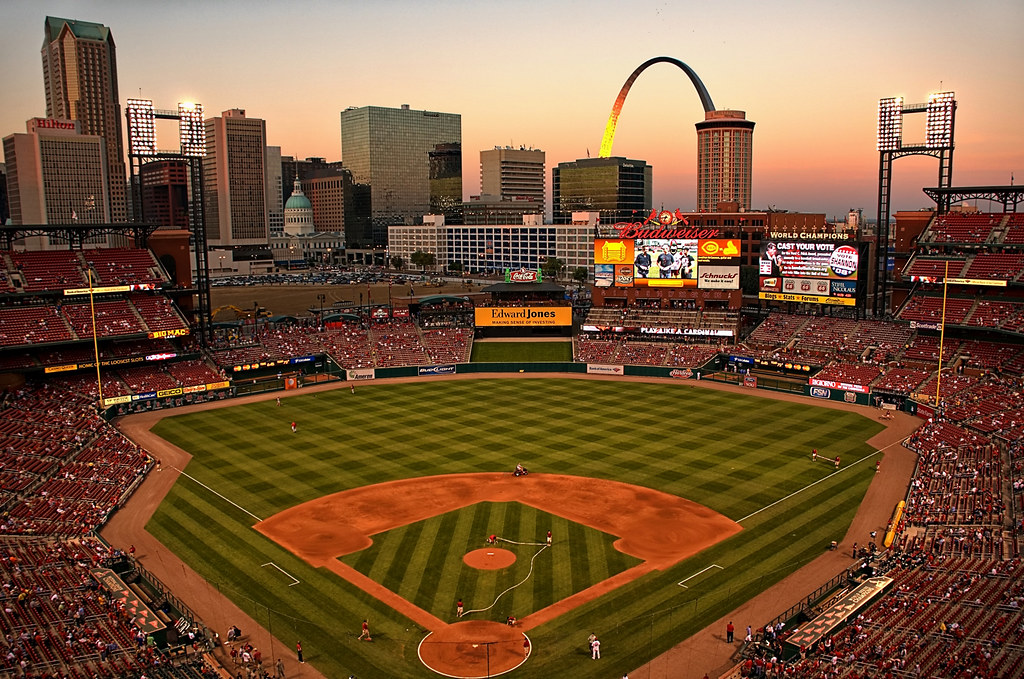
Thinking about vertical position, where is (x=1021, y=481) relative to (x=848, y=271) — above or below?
below

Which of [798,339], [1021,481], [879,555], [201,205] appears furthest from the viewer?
[201,205]

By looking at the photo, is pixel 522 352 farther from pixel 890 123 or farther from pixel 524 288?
pixel 890 123

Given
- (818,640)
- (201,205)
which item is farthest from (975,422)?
(201,205)

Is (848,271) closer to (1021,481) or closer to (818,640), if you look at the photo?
(1021,481)

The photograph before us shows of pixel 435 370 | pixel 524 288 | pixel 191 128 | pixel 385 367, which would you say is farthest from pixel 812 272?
pixel 191 128

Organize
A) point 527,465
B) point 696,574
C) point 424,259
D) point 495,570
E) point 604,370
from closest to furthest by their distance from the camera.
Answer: point 696,574 → point 495,570 → point 527,465 → point 604,370 → point 424,259

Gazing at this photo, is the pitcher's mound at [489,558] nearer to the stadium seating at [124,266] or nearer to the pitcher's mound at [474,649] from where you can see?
the pitcher's mound at [474,649]
